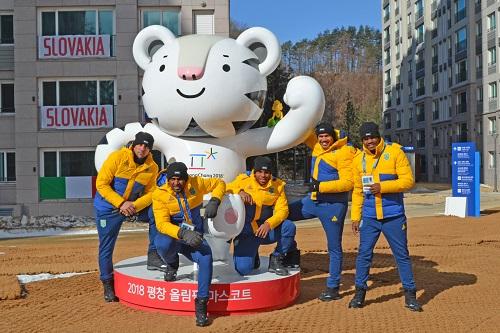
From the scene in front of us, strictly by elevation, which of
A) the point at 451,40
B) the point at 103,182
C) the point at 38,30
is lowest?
the point at 103,182

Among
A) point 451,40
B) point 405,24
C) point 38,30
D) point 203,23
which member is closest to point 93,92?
point 38,30

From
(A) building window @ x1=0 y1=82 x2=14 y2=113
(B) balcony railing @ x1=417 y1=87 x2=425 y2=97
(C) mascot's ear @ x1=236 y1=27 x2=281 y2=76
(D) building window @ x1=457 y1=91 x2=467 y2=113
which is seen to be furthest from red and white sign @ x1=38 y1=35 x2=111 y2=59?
(B) balcony railing @ x1=417 y1=87 x2=425 y2=97

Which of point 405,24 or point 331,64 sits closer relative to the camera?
point 405,24

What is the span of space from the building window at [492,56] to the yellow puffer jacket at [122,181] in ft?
107

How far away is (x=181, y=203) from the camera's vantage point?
531cm

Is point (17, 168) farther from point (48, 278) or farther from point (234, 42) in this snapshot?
point (234, 42)

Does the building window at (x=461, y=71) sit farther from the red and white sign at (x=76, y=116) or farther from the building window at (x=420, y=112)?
the red and white sign at (x=76, y=116)

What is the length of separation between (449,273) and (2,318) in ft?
18.4

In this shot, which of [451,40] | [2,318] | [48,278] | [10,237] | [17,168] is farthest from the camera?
[451,40]

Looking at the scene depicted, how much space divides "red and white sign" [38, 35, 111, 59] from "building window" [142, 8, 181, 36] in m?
1.44

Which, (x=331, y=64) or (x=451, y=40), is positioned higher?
(x=331, y=64)

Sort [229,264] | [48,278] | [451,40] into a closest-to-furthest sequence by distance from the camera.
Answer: [229,264]
[48,278]
[451,40]

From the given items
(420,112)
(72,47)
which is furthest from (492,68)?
(72,47)

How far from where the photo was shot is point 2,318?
214 inches
